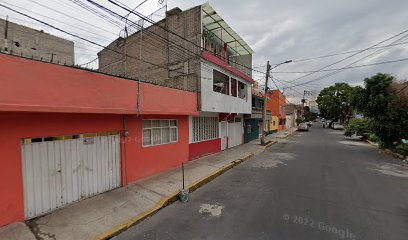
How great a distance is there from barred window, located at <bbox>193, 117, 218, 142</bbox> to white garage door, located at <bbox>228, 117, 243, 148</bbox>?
2305 mm

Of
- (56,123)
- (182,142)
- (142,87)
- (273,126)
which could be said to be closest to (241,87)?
(182,142)

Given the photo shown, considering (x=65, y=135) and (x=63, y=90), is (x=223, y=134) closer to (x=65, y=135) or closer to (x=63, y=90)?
(x=65, y=135)

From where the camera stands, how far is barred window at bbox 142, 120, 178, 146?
7.41m

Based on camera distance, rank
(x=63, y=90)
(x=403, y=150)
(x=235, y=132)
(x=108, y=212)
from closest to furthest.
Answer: (x=63, y=90)
(x=108, y=212)
(x=403, y=150)
(x=235, y=132)

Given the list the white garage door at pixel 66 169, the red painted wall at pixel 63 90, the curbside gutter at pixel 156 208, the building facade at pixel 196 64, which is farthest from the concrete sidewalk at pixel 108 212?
the building facade at pixel 196 64

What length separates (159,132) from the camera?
8039mm

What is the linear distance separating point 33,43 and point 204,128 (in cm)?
878

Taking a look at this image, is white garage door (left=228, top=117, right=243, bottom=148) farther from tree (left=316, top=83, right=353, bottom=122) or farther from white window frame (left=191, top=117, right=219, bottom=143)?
tree (left=316, top=83, right=353, bottom=122)

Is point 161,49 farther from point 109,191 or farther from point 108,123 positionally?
point 109,191

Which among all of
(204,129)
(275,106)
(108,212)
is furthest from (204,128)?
(275,106)

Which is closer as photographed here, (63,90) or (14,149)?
(14,149)

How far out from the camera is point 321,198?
584cm

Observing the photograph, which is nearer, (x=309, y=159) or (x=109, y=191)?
(x=109, y=191)

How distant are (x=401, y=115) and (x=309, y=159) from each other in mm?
7175
